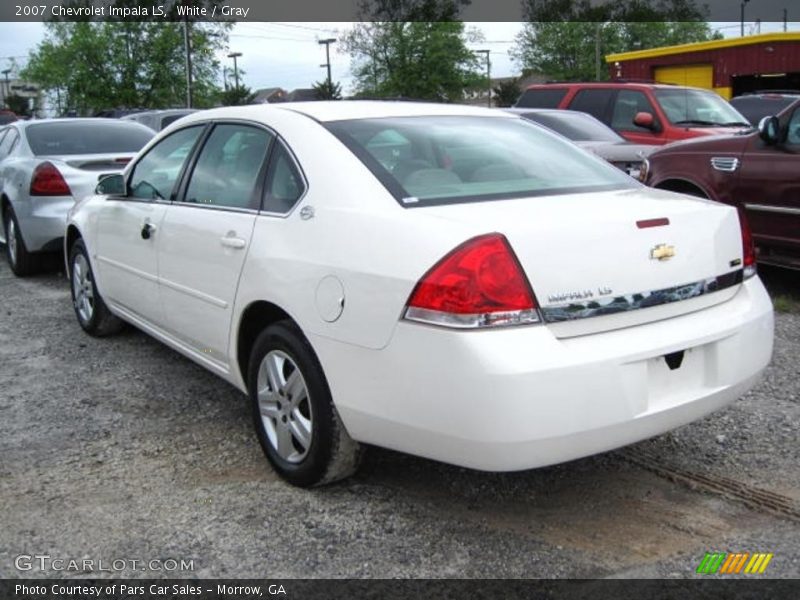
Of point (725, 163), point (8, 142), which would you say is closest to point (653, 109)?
point (725, 163)

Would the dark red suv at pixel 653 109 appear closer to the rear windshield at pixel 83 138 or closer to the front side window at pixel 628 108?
the front side window at pixel 628 108

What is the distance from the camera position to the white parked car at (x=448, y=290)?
2717mm

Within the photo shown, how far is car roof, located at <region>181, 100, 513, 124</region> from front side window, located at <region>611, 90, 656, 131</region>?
7.34m

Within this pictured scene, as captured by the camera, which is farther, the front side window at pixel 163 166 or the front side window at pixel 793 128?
the front side window at pixel 793 128

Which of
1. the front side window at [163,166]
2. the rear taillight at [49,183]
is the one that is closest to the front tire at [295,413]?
the front side window at [163,166]

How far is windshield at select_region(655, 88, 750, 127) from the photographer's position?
35.1 ft

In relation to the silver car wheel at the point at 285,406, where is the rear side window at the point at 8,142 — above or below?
above

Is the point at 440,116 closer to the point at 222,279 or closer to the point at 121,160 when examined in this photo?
the point at 222,279

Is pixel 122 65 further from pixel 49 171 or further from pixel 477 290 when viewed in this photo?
pixel 477 290

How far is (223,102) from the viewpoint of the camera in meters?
47.3

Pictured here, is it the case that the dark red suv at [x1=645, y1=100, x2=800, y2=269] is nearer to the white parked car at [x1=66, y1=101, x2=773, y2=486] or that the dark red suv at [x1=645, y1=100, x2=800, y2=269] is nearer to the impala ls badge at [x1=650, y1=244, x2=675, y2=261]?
the white parked car at [x1=66, y1=101, x2=773, y2=486]

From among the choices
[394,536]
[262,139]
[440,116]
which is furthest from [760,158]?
[394,536]

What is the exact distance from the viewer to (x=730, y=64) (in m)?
24.5

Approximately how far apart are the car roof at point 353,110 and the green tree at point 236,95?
44018mm
